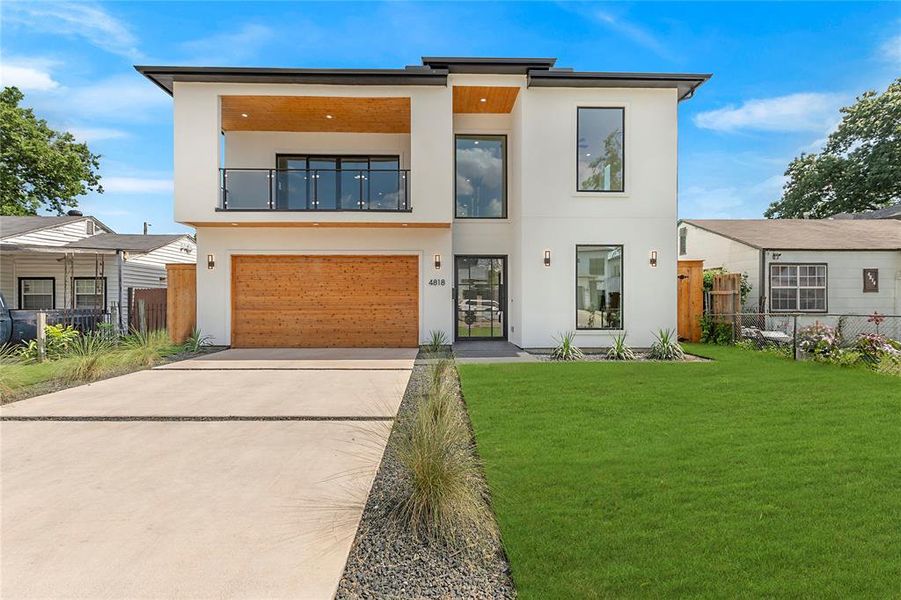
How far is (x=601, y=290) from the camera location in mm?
11172

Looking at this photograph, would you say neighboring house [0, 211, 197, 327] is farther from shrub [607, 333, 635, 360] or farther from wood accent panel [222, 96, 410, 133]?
shrub [607, 333, 635, 360]

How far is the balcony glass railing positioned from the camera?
10945 mm

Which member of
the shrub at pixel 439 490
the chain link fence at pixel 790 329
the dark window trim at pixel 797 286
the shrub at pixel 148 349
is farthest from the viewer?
the dark window trim at pixel 797 286

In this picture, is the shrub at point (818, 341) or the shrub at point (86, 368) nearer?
the shrub at point (86, 368)

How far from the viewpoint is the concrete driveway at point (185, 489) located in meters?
2.40

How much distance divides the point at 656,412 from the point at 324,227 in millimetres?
9009

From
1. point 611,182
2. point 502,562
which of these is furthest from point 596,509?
point 611,182

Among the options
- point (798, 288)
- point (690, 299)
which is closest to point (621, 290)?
point (690, 299)

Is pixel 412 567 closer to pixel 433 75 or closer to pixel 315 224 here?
pixel 315 224

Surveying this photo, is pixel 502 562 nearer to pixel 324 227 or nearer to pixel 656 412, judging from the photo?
pixel 656 412

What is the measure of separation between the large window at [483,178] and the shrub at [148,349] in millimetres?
7958

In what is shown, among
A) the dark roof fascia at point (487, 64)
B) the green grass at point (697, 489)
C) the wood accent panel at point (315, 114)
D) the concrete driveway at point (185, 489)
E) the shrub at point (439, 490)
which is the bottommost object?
the concrete driveway at point (185, 489)

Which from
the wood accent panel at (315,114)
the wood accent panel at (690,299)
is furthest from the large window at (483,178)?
the wood accent panel at (690,299)

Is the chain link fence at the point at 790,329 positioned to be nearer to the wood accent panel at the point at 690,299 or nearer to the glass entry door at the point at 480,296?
the wood accent panel at the point at 690,299
